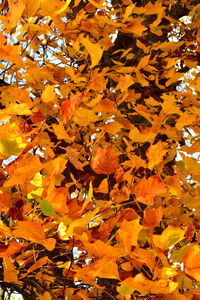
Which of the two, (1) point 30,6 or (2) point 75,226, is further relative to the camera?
(1) point 30,6

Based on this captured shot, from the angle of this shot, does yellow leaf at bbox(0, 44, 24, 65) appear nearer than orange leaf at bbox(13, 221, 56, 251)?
No

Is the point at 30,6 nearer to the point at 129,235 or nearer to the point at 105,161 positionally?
the point at 105,161

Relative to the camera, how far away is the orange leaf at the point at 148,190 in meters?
1.11

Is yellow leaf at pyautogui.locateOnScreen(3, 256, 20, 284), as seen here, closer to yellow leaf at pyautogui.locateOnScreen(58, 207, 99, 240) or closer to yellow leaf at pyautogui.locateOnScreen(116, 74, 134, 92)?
yellow leaf at pyautogui.locateOnScreen(58, 207, 99, 240)

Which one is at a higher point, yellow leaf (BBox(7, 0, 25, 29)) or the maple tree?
yellow leaf (BBox(7, 0, 25, 29))

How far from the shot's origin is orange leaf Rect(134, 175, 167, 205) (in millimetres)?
1114

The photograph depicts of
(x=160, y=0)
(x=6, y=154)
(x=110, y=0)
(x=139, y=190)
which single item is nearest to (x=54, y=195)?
(x=6, y=154)

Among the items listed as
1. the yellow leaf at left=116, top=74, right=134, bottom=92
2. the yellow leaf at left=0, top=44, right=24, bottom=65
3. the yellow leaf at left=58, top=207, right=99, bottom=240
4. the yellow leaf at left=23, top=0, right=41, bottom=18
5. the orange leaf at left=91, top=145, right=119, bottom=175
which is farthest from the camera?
the yellow leaf at left=116, top=74, right=134, bottom=92

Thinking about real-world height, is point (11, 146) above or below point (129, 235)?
above

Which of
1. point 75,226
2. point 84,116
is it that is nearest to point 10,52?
point 84,116

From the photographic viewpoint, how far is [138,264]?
1.23 m

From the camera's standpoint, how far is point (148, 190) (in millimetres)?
1130

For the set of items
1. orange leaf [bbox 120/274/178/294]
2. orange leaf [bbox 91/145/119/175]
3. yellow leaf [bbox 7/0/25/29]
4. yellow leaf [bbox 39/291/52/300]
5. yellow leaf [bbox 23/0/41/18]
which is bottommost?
yellow leaf [bbox 39/291/52/300]

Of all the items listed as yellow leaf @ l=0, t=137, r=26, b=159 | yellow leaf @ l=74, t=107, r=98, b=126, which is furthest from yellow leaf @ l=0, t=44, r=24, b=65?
yellow leaf @ l=74, t=107, r=98, b=126
